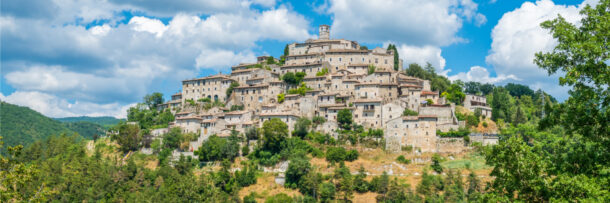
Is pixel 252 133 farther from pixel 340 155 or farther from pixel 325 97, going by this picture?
pixel 340 155

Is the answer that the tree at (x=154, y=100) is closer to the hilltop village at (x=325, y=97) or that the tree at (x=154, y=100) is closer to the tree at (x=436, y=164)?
the hilltop village at (x=325, y=97)

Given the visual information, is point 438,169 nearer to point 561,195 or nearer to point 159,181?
point 159,181

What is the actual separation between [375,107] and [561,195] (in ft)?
166

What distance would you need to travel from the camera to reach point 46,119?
149 metres

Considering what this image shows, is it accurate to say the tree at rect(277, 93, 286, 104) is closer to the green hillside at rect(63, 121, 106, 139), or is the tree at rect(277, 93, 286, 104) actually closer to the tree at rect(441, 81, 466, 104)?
the tree at rect(441, 81, 466, 104)

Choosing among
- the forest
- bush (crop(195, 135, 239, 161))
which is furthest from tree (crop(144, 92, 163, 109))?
bush (crop(195, 135, 239, 161))

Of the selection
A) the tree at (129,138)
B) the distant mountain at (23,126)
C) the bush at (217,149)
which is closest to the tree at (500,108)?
the bush at (217,149)

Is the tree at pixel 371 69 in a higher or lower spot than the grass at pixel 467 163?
higher

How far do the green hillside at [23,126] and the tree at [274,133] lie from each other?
88.1 meters

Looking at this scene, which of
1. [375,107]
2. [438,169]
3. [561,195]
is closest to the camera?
[561,195]

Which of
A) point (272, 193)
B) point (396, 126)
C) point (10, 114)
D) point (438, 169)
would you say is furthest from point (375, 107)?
point (10, 114)

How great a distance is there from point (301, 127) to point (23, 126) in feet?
343

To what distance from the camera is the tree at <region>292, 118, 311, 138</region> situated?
218 ft

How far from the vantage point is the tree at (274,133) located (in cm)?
6362
